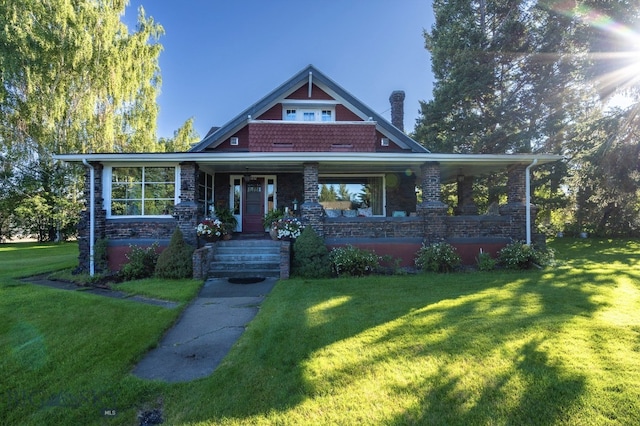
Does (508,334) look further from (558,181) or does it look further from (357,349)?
(558,181)

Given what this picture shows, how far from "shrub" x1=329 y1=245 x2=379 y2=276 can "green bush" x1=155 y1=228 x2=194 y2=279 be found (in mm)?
3745

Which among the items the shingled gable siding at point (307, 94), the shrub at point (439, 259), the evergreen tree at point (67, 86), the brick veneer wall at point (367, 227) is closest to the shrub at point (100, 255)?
the brick veneer wall at point (367, 227)

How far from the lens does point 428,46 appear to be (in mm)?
22000

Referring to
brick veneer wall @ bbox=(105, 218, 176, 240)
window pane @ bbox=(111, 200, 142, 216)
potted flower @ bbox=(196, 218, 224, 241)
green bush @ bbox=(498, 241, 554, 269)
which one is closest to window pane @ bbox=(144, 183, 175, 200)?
window pane @ bbox=(111, 200, 142, 216)

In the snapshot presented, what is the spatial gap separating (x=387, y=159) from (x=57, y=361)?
797 centimetres

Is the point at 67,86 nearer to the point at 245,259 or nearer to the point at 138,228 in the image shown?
the point at 138,228

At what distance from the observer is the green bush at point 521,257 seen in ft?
28.2

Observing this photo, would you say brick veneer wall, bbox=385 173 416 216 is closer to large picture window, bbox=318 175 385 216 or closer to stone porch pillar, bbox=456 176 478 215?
large picture window, bbox=318 175 385 216

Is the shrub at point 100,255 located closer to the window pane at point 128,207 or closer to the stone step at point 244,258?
the window pane at point 128,207

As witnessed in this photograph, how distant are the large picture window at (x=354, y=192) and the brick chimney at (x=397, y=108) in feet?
11.4

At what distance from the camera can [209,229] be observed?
29.7 feet

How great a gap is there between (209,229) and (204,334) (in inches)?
A: 193

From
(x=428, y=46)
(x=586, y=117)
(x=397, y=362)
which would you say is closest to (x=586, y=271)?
(x=397, y=362)

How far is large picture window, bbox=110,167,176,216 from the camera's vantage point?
9.54m
